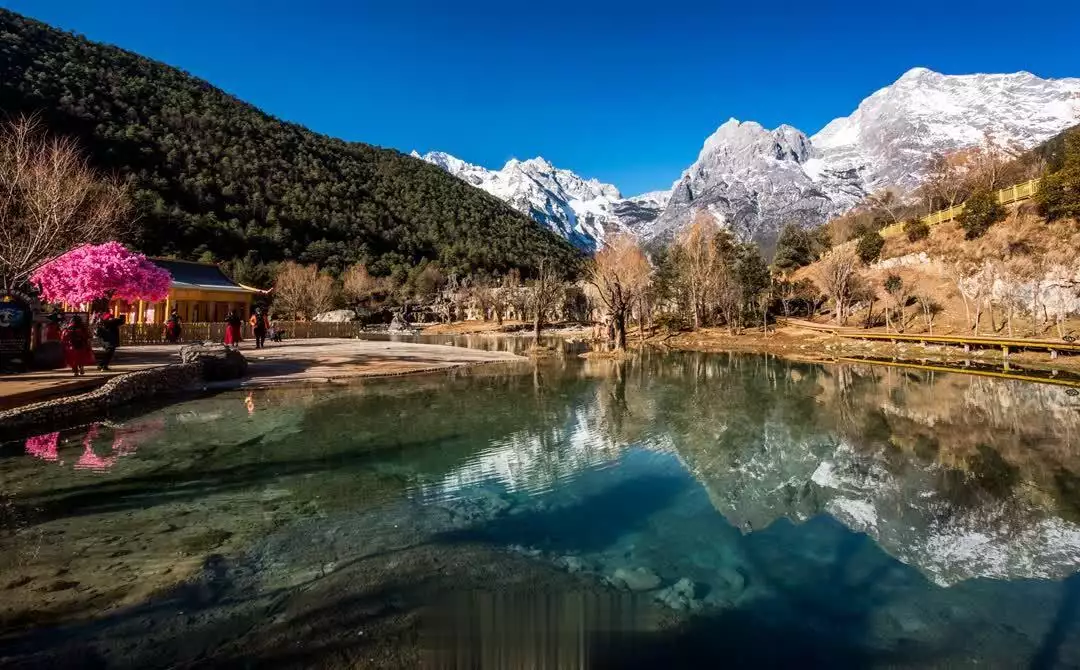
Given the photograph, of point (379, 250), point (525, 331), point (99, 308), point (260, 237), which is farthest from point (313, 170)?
point (99, 308)

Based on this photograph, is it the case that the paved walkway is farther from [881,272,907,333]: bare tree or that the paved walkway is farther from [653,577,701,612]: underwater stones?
[881,272,907,333]: bare tree

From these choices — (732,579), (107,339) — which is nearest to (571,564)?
(732,579)

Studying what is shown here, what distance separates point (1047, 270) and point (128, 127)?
110963 millimetres

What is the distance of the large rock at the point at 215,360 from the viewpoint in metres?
17.2

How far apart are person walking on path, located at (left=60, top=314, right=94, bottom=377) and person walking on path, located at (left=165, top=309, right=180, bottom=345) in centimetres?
1391

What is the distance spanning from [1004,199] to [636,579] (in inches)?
2084

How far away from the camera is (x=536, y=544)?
5547 millimetres

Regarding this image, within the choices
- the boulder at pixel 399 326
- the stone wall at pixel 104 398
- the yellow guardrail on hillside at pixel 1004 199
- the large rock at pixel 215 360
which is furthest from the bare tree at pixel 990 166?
the boulder at pixel 399 326

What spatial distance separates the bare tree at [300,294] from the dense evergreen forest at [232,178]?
5.95 m

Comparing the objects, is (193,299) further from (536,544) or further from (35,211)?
(536,544)

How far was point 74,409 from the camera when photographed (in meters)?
10.9

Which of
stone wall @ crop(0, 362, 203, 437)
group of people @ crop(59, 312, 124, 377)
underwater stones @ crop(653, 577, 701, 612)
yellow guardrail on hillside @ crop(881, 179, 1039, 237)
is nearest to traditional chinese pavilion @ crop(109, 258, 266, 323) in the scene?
group of people @ crop(59, 312, 124, 377)

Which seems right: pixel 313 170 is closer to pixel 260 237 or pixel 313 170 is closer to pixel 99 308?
pixel 260 237

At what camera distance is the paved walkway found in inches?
449
